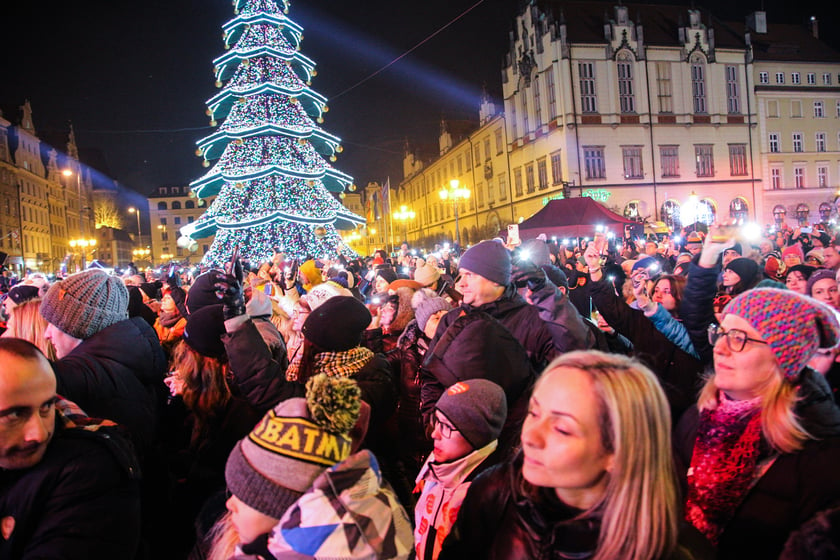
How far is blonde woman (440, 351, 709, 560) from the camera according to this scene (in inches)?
68.0

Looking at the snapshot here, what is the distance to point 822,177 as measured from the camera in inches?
1826

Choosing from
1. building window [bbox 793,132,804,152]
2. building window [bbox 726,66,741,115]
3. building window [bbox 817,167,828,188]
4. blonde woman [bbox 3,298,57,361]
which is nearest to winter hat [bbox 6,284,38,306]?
blonde woman [bbox 3,298,57,361]

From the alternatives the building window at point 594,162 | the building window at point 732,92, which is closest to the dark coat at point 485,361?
the building window at point 594,162

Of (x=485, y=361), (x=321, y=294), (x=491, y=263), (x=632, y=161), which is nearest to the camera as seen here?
(x=485, y=361)

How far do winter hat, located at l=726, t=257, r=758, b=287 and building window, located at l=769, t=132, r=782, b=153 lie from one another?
47407 millimetres

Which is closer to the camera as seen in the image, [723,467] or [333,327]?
[723,467]

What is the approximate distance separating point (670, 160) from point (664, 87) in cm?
514

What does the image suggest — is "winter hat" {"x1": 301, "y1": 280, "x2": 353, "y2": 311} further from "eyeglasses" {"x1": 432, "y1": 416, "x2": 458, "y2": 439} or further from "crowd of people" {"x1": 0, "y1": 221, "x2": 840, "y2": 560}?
"eyeglasses" {"x1": 432, "y1": 416, "x2": 458, "y2": 439}

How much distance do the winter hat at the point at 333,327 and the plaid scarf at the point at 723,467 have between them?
1.97 m

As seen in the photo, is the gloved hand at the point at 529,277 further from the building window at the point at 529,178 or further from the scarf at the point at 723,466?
the building window at the point at 529,178

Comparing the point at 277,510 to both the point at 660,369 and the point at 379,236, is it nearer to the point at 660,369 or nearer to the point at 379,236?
the point at 660,369

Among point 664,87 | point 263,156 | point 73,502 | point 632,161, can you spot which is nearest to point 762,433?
point 73,502

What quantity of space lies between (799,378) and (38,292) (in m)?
6.68

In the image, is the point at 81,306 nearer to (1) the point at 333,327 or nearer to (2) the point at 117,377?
(2) the point at 117,377
